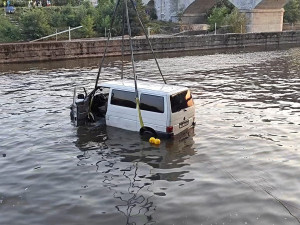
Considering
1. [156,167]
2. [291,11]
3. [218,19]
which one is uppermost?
[291,11]

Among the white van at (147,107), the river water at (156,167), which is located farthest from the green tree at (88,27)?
the white van at (147,107)

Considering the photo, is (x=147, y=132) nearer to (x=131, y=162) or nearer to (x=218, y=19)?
(x=131, y=162)

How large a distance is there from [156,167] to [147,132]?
7.20 ft

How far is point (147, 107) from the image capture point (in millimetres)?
12977

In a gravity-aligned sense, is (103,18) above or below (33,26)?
above

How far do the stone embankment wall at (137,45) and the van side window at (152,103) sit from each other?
76.0ft

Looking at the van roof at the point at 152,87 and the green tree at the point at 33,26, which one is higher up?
the green tree at the point at 33,26

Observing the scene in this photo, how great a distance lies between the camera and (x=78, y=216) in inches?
336

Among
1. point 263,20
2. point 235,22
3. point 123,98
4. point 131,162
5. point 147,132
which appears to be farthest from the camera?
point 263,20

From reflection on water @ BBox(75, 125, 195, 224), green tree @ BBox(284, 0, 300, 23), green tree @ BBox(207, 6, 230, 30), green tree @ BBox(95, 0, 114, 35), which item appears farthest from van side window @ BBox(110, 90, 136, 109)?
green tree @ BBox(284, 0, 300, 23)

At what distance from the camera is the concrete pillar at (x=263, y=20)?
168 feet

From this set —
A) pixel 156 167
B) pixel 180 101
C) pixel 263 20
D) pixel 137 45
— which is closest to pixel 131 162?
pixel 156 167

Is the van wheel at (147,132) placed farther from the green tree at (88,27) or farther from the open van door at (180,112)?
the green tree at (88,27)

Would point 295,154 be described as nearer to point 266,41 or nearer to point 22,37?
point 22,37
